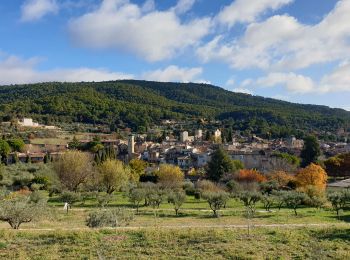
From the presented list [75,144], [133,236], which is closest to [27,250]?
[133,236]

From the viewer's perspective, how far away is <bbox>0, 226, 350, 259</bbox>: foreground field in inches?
560

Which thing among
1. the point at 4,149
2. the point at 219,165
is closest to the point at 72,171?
the point at 219,165

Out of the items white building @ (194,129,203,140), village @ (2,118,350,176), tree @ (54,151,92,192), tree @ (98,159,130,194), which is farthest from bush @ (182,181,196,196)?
white building @ (194,129,203,140)

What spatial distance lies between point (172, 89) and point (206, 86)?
18.2 m

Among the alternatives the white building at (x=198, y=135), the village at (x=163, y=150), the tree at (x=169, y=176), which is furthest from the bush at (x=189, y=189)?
the white building at (x=198, y=135)

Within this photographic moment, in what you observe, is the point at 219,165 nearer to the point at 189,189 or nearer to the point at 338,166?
the point at 189,189

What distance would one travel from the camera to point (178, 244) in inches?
624

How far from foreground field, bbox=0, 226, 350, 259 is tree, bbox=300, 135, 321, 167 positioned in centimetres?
5286

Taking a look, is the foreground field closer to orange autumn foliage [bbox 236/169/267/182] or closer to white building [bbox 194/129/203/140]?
orange autumn foliage [bbox 236/169/267/182]

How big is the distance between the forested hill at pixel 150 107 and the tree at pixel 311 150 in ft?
155

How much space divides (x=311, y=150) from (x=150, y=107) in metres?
83.5

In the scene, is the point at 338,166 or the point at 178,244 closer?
the point at 178,244

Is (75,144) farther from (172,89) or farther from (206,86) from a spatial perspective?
(206,86)

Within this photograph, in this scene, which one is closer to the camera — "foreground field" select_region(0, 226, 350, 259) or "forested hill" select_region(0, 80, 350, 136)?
"foreground field" select_region(0, 226, 350, 259)
